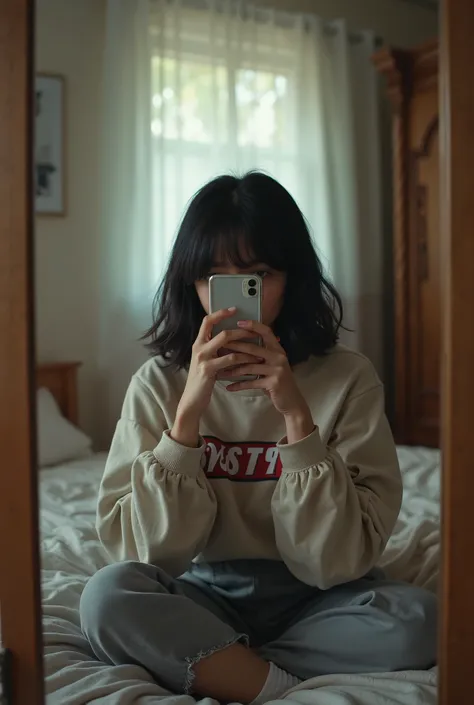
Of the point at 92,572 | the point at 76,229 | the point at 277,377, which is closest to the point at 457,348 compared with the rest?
the point at 277,377

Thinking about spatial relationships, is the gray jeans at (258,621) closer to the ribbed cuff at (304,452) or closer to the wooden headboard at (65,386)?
the ribbed cuff at (304,452)

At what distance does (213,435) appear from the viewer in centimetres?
74

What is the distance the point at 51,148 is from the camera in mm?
1657

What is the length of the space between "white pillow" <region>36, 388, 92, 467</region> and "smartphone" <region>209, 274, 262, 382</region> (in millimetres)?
732

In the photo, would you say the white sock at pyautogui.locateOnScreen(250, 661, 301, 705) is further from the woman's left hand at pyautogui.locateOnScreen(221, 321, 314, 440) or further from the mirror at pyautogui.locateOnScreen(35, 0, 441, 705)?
the woman's left hand at pyautogui.locateOnScreen(221, 321, 314, 440)

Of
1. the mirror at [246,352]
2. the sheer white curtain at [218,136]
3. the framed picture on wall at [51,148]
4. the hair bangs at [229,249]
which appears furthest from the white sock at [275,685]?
the framed picture on wall at [51,148]

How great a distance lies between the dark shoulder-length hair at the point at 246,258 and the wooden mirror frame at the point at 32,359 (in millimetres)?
274

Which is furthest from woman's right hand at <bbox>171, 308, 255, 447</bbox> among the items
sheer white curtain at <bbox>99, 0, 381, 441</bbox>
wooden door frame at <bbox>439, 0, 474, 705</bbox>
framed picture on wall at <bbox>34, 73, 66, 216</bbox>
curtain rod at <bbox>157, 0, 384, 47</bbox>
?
curtain rod at <bbox>157, 0, 384, 47</bbox>

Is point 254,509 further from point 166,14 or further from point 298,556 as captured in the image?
point 166,14

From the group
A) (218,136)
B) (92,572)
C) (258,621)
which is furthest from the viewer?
(218,136)

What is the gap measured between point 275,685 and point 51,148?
4.50 ft

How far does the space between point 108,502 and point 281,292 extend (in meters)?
0.28

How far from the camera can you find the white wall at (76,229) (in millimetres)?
1585

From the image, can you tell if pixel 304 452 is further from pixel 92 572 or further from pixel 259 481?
pixel 92 572
